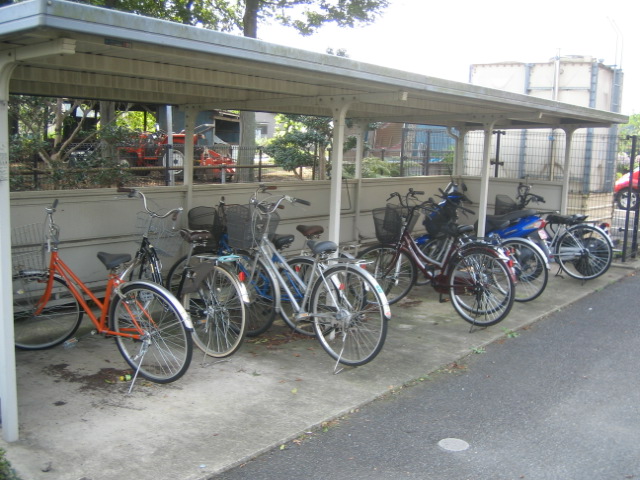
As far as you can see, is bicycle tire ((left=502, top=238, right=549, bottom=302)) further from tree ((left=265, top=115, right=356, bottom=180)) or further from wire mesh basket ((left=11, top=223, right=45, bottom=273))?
tree ((left=265, top=115, right=356, bottom=180))

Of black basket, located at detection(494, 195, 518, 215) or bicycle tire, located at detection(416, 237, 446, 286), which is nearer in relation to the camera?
bicycle tire, located at detection(416, 237, 446, 286)

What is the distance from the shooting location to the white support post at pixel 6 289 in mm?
3290

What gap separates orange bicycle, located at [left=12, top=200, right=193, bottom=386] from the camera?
435cm

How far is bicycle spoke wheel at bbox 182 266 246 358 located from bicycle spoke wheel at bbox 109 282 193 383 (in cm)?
40

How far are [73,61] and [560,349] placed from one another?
465 cm

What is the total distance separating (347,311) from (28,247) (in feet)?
9.44

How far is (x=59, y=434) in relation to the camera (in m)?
3.64

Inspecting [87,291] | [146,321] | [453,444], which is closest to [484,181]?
[453,444]

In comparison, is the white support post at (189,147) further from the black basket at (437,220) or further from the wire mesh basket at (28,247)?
the black basket at (437,220)

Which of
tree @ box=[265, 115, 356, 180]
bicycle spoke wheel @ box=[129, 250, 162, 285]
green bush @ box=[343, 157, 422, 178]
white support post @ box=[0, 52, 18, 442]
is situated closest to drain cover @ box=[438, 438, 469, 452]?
white support post @ box=[0, 52, 18, 442]

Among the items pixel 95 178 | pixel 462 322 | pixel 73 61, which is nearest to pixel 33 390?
pixel 73 61

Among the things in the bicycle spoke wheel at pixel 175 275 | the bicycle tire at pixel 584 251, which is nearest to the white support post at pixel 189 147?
the bicycle spoke wheel at pixel 175 275

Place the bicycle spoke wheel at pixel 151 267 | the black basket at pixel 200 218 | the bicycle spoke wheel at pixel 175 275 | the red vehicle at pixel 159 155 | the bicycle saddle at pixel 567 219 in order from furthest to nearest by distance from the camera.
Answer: the red vehicle at pixel 159 155 → the bicycle saddle at pixel 567 219 → the black basket at pixel 200 218 → the bicycle spoke wheel at pixel 175 275 → the bicycle spoke wheel at pixel 151 267

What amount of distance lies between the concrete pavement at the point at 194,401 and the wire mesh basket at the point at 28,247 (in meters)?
0.76
